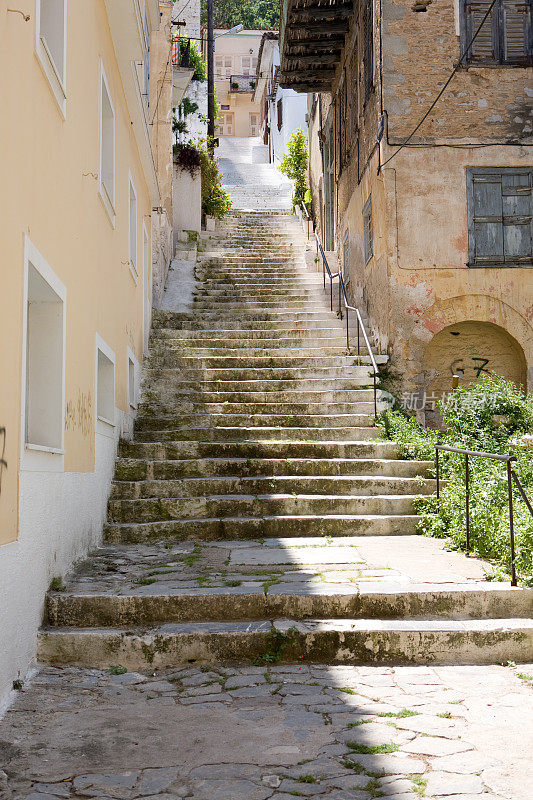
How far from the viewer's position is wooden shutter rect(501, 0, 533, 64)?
11.0 meters

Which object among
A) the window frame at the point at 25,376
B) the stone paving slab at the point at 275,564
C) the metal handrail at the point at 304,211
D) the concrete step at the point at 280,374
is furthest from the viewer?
the metal handrail at the point at 304,211

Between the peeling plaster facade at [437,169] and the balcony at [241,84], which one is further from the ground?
the balcony at [241,84]

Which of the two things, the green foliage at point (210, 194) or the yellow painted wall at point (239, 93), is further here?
the yellow painted wall at point (239, 93)

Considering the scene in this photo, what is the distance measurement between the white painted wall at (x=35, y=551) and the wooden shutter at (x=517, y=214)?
7.54m

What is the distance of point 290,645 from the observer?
4.59 metres

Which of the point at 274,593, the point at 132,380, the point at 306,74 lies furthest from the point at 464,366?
the point at 306,74

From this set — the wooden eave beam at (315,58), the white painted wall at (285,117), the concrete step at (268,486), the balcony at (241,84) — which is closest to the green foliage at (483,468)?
the concrete step at (268,486)

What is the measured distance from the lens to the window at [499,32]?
432 inches

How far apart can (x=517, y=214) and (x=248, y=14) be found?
142ft

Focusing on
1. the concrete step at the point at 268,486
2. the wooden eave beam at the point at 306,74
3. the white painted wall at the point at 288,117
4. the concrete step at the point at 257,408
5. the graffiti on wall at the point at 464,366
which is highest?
the white painted wall at the point at 288,117

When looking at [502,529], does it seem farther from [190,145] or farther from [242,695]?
[190,145]

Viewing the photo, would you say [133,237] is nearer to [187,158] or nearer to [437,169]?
[437,169]

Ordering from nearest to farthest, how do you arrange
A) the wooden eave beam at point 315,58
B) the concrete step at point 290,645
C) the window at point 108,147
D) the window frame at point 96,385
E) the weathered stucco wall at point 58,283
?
1. the weathered stucco wall at point 58,283
2. the concrete step at point 290,645
3. the window frame at point 96,385
4. the window at point 108,147
5. the wooden eave beam at point 315,58

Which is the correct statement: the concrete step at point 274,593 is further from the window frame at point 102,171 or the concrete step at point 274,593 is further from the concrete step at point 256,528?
the window frame at point 102,171
